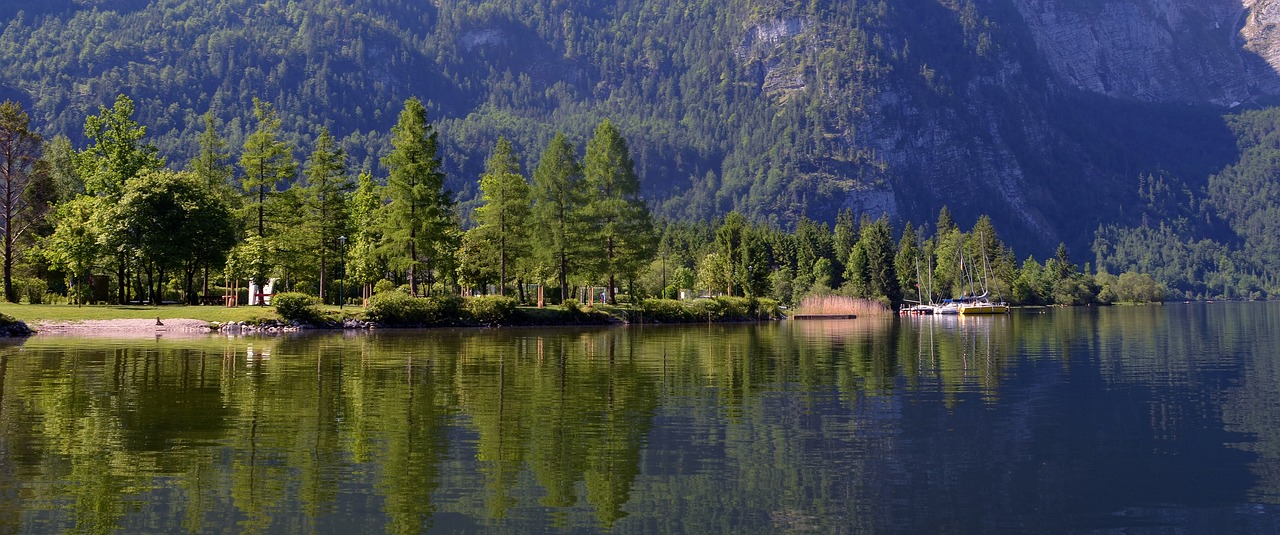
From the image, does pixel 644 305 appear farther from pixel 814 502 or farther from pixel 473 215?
pixel 814 502

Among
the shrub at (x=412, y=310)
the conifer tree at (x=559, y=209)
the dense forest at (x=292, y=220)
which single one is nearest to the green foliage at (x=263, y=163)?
the dense forest at (x=292, y=220)

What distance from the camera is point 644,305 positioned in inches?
3762

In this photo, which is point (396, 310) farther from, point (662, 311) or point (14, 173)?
point (14, 173)

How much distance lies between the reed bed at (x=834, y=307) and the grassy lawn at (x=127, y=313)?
223ft

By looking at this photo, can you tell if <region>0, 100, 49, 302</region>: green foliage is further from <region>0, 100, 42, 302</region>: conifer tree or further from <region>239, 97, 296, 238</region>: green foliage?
<region>239, 97, 296, 238</region>: green foliage

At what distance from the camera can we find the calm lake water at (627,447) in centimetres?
1638

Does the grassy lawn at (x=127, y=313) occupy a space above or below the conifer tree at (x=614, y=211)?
below

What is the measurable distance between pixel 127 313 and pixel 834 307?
8275cm

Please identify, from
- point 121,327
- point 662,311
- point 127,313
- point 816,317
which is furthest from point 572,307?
point 816,317

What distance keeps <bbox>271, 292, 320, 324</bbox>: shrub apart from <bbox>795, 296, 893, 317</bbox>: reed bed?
64329mm

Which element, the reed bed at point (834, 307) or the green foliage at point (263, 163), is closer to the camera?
the green foliage at point (263, 163)

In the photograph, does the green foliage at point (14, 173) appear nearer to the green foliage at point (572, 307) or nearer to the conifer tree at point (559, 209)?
the conifer tree at point (559, 209)

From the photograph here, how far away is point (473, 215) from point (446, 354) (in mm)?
56078

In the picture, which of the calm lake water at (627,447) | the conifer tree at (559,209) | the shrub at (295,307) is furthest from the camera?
the conifer tree at (559,209)
